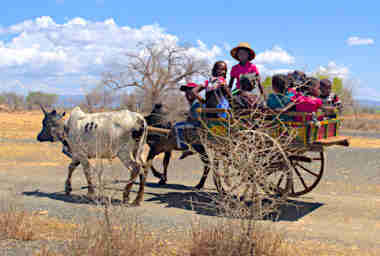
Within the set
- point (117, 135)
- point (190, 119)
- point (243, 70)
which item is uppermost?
point (243, 70)

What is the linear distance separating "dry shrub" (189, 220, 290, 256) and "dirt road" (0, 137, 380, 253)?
12.6 inches

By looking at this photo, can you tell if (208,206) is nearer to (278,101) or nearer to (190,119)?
(190,119)

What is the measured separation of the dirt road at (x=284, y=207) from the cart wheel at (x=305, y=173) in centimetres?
25

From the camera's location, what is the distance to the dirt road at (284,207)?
649 centimetres

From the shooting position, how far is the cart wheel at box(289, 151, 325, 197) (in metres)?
7.61

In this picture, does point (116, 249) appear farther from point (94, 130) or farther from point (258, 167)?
point (94, 130)

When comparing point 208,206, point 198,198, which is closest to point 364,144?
point 198,198

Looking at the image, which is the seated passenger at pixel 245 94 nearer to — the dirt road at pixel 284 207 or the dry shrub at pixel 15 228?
the dirt road at pixel 284 207

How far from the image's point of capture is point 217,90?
306 inches

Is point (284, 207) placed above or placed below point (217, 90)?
below

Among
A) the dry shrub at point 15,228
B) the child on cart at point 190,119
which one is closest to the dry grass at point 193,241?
the dry shrub at point 15,228

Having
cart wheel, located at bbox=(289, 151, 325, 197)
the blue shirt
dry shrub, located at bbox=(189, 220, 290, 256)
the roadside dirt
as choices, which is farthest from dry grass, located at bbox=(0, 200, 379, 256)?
cart wheel, located at bbox=(289, 151, 325, 197)

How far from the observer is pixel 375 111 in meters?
78.1

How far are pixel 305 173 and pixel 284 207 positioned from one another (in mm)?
5066
